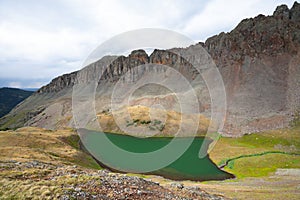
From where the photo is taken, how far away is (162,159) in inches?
2837

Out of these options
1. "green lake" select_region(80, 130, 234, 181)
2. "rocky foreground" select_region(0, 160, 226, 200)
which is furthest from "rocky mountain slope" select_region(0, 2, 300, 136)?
"rocky foreground" select_region(0, 160, 226, 200)

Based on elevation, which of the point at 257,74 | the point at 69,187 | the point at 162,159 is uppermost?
the point at 257,74

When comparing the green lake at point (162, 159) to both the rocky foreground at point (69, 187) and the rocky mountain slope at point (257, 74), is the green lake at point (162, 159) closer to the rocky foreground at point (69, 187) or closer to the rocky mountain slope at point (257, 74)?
the rocky mountain slope at point (257, 74)

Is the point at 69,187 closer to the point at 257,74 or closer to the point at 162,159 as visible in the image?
the point at 162,159

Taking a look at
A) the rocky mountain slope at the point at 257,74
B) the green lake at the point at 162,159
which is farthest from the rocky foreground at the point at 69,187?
the rocky mountain slope at the point at 257,74

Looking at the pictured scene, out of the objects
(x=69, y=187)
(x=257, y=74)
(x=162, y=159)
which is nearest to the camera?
(x=69, y=187)

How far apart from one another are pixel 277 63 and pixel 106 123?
97612mm

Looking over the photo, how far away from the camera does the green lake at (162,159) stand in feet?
194

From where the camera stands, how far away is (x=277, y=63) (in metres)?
142

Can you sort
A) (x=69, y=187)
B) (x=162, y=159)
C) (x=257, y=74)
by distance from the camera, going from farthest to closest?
1. (x=257, y=74)
2. (x=162, y=159)
3. (x=69, y=187)

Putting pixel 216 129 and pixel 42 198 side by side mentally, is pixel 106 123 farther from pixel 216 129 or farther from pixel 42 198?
pixel 42 198

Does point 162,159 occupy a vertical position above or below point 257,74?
below

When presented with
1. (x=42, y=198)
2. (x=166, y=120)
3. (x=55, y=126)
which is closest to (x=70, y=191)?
(x=42, y=198)

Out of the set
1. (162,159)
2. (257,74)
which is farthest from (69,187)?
(257,74)
